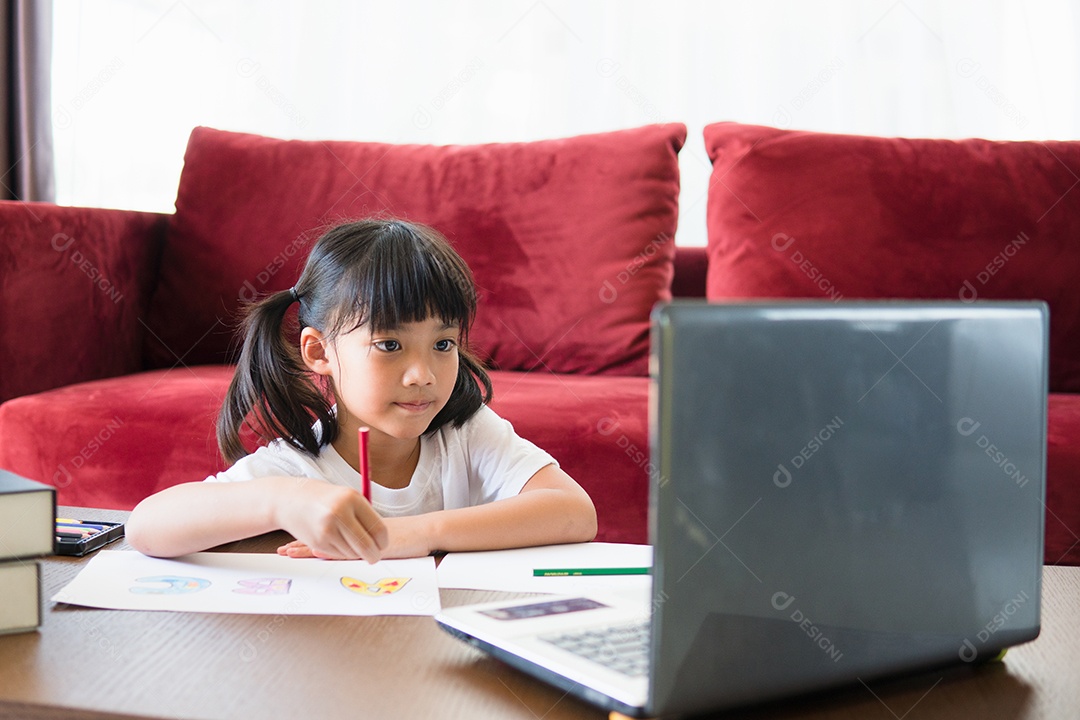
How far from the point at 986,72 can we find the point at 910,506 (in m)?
2.33

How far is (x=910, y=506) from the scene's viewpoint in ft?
1.84

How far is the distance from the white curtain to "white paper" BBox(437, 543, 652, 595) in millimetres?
1853

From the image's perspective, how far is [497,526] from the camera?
37.2 inches

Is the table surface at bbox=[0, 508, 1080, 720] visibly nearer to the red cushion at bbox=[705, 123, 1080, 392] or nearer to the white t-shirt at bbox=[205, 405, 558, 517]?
the white t-shirt at bbox=[205, 405, 558, 517]

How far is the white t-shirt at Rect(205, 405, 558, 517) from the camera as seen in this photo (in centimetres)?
118

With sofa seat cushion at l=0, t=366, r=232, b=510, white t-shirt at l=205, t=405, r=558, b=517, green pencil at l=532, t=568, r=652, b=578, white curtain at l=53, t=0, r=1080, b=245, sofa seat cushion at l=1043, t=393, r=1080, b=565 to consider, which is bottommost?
sofa seat cushion at l=0, t=366, r=232, b=510

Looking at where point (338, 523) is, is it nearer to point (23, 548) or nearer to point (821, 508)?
point (23, 548)

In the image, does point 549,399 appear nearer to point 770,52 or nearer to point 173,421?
point 173,421

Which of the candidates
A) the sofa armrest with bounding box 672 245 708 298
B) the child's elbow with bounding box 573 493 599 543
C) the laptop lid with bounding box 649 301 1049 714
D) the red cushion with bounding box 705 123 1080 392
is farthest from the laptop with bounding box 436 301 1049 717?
the sofa armrest with bounding box 672 245 708 298

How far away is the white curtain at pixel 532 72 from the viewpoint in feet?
8.38

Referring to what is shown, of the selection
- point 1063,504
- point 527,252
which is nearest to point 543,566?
point 1063,504

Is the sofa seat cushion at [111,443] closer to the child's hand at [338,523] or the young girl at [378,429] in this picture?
the young girl at [378,429]

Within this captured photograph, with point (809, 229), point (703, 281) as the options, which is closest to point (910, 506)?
point (809, 229)

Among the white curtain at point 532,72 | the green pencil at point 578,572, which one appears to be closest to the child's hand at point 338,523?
the green pencil at point 578,572
